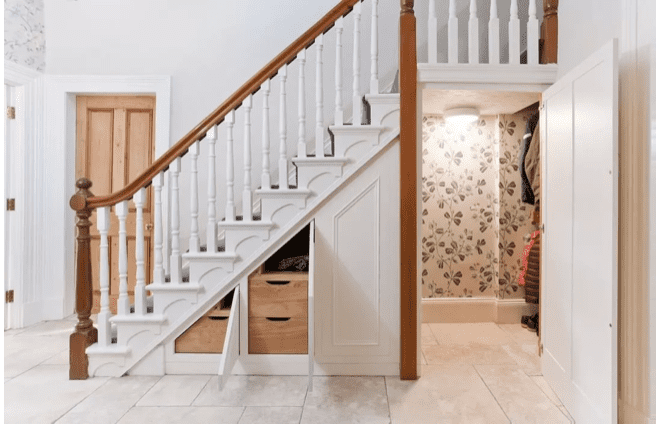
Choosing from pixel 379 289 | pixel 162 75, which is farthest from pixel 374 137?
pixel 162 75

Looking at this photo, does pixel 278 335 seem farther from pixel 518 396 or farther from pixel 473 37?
pixel 473 37

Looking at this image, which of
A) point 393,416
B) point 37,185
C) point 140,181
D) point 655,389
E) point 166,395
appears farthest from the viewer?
point 37,185

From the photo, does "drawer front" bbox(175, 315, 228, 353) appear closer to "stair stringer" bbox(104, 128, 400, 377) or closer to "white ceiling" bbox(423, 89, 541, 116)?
"stair stringer" bbox(104, 128, 400, 377)

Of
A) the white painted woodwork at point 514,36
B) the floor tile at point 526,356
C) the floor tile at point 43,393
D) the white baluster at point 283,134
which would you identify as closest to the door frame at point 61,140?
the floor tile at point 43,393

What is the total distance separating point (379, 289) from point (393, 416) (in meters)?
0.73

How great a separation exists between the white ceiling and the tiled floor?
6.08 ft

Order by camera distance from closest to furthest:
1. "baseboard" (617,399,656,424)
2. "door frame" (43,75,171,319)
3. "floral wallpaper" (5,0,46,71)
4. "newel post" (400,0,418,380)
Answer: "baseboard" (617,399,656,424), "newel post" (400,0,418,380), "floral wallpaper" (5,0,46,71), "door frame" (43,75,171,319)

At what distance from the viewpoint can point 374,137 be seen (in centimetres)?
251

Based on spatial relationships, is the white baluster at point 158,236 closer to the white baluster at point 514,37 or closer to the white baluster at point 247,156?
the white baluster at point 247,156

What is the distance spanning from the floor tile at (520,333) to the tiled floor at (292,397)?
14.3 inches

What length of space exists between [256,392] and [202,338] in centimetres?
52

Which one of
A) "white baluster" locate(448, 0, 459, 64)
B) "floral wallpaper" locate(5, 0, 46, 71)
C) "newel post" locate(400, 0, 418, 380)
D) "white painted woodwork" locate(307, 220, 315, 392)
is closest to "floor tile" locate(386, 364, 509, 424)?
"newel post" locate(400, 0, 418, 380)

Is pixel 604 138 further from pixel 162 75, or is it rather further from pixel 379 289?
pixel 162 75

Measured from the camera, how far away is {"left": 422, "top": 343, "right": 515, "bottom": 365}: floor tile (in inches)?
108
